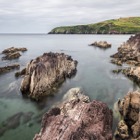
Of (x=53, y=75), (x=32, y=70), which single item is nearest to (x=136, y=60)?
(x=53, y=75)

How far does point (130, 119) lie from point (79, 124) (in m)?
15.5

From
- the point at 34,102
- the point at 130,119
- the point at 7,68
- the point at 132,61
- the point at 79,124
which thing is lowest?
the point at 132,61

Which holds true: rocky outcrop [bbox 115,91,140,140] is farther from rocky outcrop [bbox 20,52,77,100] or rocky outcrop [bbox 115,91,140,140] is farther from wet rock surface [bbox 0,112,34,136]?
rocky outcrop [bbox 20,52,77,100]

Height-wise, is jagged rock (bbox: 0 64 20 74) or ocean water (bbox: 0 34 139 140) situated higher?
ocean water (bbox: 0 34 139 140)

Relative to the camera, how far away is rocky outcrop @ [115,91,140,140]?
108 feet

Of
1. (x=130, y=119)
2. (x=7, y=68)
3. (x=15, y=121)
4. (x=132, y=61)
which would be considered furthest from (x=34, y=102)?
(x=132, y=61)

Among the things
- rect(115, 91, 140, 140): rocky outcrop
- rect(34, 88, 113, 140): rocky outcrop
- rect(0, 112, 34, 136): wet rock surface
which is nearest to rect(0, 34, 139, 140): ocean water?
rect(0, 112, 34, 136): wet rock surface

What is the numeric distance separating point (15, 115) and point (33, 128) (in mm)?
6772

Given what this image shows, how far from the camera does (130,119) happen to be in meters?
37.7

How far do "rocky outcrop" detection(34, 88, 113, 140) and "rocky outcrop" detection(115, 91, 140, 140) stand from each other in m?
6.02

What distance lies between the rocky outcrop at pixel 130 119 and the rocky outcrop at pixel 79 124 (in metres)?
6.02

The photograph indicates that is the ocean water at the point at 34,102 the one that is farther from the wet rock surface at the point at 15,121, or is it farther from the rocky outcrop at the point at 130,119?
the rocky outcrop at the point at 130,119

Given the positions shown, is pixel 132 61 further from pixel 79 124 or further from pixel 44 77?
pixel 79 124

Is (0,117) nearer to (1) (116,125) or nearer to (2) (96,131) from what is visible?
(1) (116,125)
